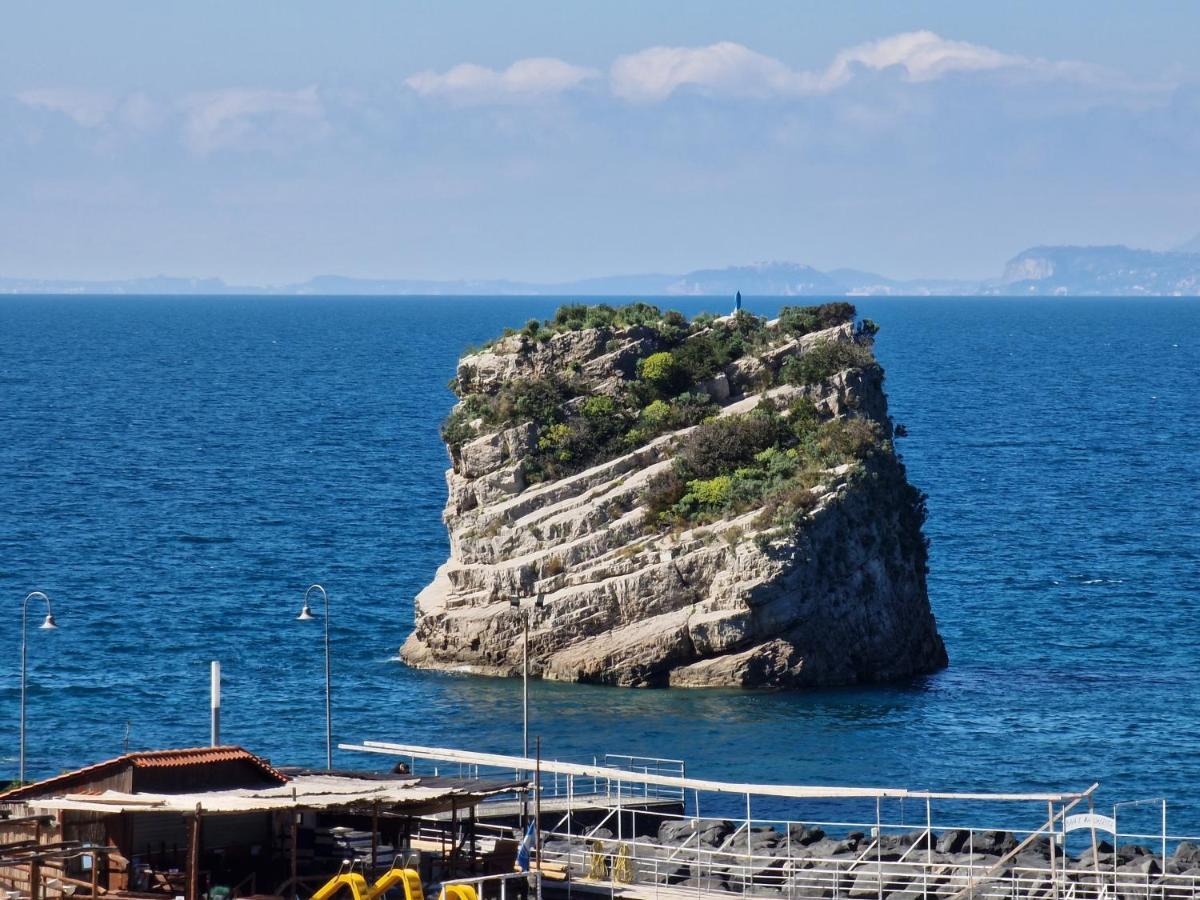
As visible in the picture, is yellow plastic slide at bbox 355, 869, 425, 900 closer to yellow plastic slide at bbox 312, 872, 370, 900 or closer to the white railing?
yellow plastic slide at bbox 312, 872, 370, 900

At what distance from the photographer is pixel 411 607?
88.4m

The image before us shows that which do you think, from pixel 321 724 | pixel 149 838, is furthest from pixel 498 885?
pixel 321 724

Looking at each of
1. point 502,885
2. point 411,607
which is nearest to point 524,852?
point 502,885

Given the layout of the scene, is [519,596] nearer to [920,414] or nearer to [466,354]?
[466,354]

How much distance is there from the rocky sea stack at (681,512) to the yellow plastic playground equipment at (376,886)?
113 ft

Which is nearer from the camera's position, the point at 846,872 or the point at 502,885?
the point at 502,885

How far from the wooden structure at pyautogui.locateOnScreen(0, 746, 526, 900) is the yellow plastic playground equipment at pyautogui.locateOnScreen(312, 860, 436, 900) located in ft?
2.64

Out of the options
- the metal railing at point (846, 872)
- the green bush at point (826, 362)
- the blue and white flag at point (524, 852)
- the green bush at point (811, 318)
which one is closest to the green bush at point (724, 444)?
the green bush at point (826, 362)

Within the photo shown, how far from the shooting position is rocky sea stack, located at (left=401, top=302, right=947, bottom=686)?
73750 millimetres

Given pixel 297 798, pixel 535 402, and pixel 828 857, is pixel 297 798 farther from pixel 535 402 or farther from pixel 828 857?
pixel 535 402

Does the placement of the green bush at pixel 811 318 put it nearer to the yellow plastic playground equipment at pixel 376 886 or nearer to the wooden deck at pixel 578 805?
the wooden deck at pixel 578 805

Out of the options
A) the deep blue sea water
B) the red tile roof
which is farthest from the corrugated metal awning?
the deep blue sea water

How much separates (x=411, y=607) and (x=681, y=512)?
16543mm

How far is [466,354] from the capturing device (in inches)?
3410
